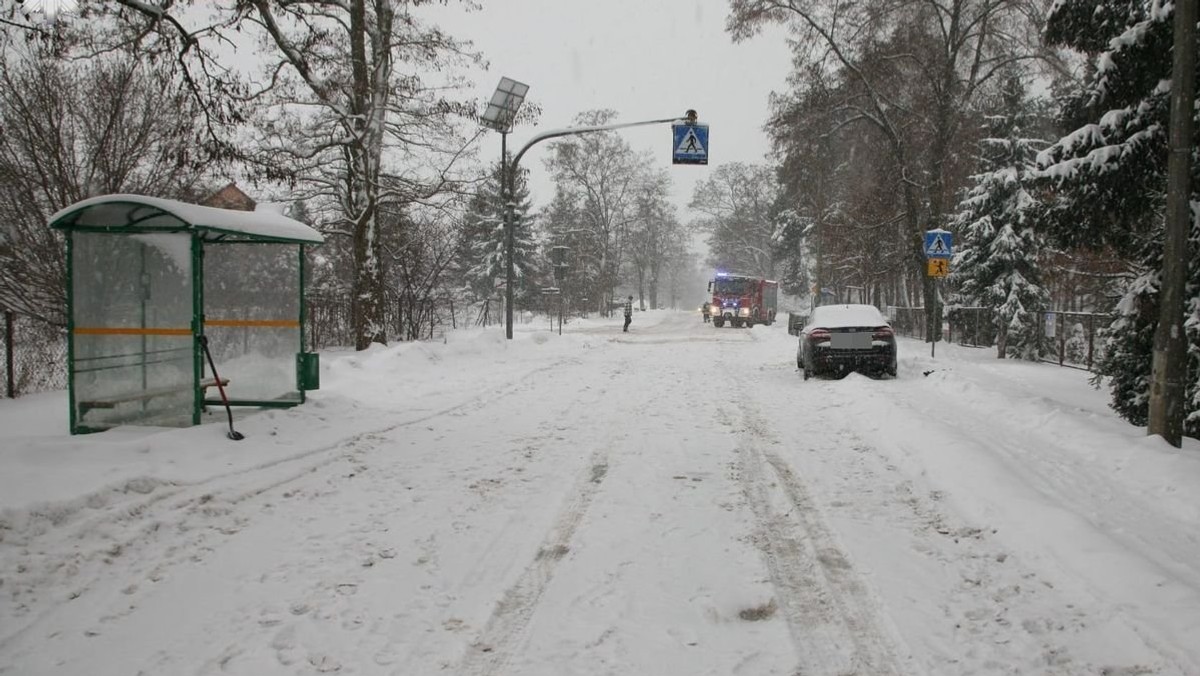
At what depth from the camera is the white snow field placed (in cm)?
354

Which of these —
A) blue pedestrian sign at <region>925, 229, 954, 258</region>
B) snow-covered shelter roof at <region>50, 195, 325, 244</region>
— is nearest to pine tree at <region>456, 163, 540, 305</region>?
blue pedestrian sign at <region>925, 229, 954, 258</region>

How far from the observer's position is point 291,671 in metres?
3.32

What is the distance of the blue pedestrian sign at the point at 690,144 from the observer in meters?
17.4

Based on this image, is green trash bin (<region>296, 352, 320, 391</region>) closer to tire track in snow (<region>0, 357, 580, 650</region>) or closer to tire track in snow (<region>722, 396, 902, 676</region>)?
tire track in snow (<region>0, 357, 580, 650</region>)

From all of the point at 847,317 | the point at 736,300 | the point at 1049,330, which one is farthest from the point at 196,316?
the point at 736,300

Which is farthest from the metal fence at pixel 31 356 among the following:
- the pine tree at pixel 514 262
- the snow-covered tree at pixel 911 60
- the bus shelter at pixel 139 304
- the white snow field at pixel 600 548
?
the pine tree at pixel 514 262

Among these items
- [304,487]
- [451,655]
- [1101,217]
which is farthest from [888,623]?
[1101,217]

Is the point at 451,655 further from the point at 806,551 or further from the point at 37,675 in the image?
the point at 806,551

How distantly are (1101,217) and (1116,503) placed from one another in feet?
15.4

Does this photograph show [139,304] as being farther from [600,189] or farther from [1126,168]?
[600,189]

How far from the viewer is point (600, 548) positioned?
496cm

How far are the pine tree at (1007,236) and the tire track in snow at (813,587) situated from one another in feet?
59.0

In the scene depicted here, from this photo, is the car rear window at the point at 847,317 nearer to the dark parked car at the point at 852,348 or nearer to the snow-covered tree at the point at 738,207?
the dark parked car at the point at 852,348

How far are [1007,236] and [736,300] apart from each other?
2188 cm
